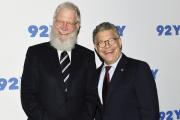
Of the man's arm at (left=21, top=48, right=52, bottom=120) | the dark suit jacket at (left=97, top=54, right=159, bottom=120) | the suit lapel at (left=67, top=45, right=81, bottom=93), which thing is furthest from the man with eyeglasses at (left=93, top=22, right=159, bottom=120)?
the man's arm at (left=21, top=48, right=52, bottom=120)

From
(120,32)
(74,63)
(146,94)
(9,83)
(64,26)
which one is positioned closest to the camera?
(146,94)

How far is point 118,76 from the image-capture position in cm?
264

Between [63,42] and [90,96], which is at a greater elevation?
[63,42]

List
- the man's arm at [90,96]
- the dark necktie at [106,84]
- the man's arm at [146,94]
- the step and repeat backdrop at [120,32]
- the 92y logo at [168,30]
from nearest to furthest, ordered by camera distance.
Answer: the man's arm at [146,94]
the dark necktie at [106,84]
the man's arm at [90,96]
the step and repeat backdrop at [120,32]
the 92y logo at [168,30]

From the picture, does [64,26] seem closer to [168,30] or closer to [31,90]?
[31,90]

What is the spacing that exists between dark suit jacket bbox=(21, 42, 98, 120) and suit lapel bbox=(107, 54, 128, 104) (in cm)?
20

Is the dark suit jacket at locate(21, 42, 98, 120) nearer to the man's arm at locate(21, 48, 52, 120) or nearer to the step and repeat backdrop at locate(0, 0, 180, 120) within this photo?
the man's arm at locate(21, 48, 52, 120)

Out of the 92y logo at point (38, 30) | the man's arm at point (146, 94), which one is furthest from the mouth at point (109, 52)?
the 92y logo at point (38, 30)

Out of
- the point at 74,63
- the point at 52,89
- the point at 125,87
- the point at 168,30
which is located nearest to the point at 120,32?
the point at 168,30

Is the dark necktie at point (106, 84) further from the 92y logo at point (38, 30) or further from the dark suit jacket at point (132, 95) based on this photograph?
the 92y logo at point (38, 30)

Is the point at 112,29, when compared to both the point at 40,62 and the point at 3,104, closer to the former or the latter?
the point at 40,62

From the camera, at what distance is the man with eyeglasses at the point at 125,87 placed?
8.38ft

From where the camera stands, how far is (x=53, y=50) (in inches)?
110

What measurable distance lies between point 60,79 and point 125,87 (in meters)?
0.50
